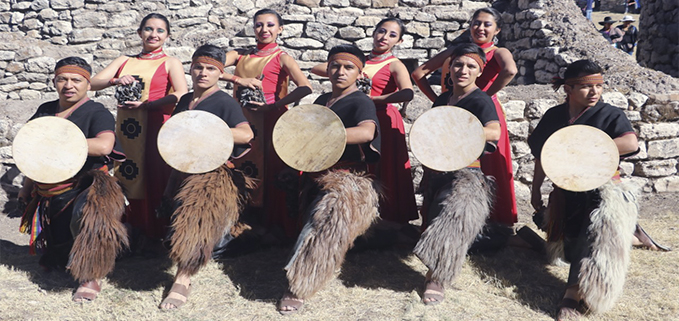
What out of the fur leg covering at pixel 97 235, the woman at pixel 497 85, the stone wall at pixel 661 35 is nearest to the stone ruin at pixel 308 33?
the stone wall at pixel 661 35

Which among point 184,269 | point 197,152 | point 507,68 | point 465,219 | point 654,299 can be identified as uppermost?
point 507,68

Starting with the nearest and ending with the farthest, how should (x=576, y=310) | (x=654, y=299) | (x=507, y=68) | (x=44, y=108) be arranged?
(x=576, y=310) → (x=654, y=299) → (x=44, y=108) → (x=507, y=68)

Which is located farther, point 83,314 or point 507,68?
point 507,68

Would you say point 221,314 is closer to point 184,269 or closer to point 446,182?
point 184,269

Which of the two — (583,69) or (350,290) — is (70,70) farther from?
(583,69)

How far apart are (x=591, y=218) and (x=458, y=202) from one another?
0.68 m

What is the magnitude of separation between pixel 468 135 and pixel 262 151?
4.94ft

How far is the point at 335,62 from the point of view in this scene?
3434mm

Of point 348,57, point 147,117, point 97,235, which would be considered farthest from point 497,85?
point 97,235

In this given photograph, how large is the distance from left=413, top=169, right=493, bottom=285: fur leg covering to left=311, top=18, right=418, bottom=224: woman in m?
0.80

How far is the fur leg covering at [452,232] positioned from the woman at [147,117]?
191 cm

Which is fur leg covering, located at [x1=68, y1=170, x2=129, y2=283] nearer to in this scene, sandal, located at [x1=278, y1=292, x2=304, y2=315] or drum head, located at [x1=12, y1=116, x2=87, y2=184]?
drum head, located at [x1=12, y1=116, x2=87, y2=184]

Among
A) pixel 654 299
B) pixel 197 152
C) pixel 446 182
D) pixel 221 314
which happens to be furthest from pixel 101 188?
pixel 654 299

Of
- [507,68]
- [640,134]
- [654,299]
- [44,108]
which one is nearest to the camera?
[654,299]
